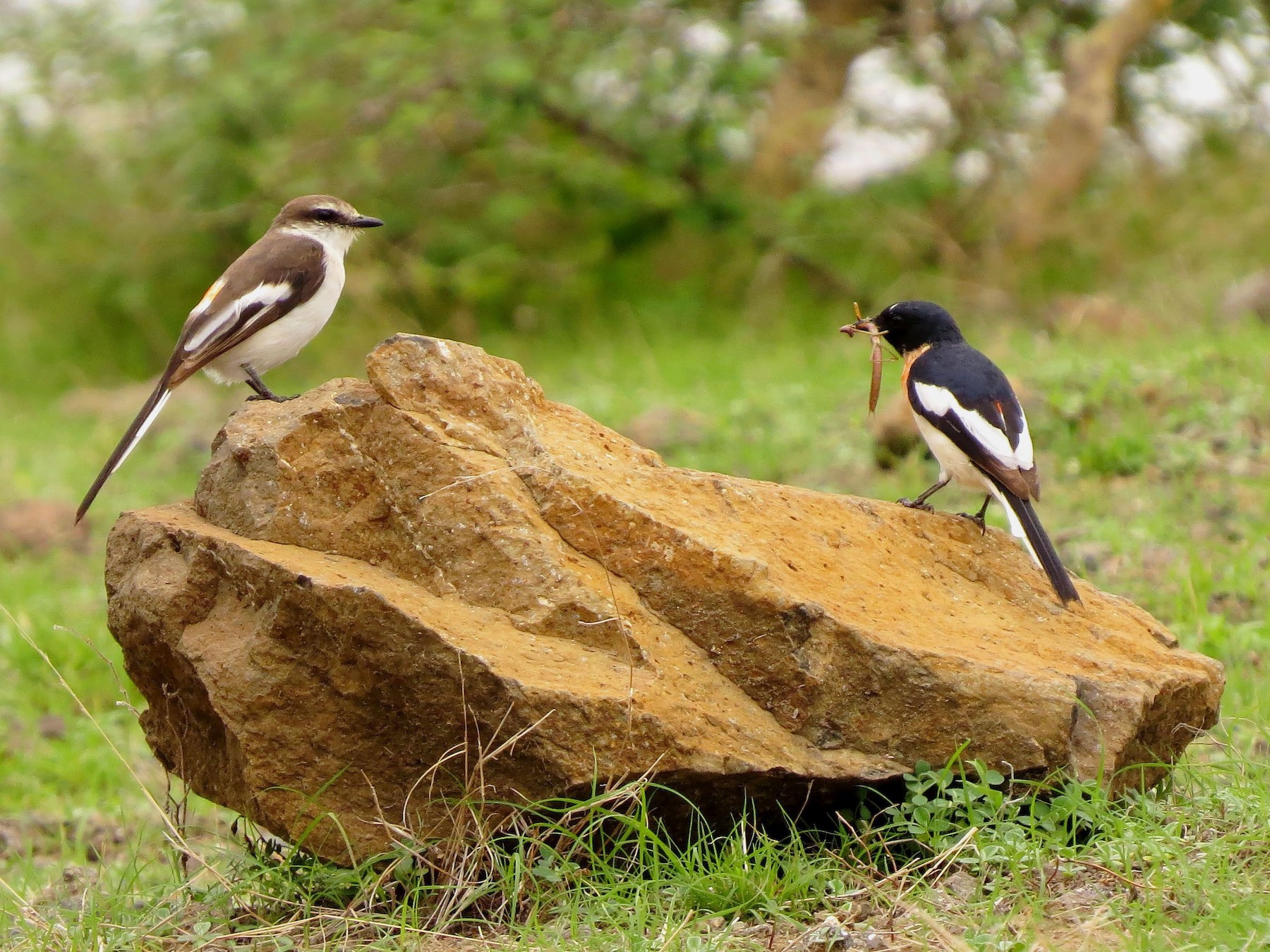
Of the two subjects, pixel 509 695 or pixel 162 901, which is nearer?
pixel 509 695

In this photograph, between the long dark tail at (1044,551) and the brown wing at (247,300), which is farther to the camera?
the brown wing at (247,300)

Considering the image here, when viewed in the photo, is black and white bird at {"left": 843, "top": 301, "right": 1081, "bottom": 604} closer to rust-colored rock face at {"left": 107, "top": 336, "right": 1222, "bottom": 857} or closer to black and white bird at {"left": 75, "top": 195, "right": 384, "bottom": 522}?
rust-colored rock face at {"left": 107, "top": 336, "right": 1222, "bottom": 857}

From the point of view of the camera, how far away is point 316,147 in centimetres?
1300

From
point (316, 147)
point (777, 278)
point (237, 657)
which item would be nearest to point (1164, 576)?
point (237, 657)

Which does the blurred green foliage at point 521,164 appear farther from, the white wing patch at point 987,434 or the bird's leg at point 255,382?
the white wing patch at point 987,434

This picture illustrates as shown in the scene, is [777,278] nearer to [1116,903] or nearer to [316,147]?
[316,147]

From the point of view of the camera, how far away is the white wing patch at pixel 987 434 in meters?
4.66

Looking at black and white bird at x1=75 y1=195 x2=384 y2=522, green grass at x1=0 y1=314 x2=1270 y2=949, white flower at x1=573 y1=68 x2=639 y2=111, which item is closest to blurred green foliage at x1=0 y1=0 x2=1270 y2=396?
white flower at x1=573 y1=68 x2=639 y2=111

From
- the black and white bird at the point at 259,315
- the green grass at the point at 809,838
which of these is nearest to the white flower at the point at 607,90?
the green grass at the point at 809,838

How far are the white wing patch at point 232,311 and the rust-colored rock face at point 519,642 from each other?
3.72ft

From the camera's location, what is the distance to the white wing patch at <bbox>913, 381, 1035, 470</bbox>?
466cm

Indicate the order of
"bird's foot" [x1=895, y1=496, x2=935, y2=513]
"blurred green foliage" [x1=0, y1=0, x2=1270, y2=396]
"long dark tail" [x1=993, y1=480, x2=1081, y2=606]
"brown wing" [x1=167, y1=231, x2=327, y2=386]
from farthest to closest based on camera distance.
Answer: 1. "blurred green foliage" [x1=0, y1=0, x2=1270, y2=396]
2. "brown wing" [x1=167, y1=231, x2=327, y2=386]
3. "bird's foot" [x1=895, y1=496, x2=935, y2=513]
4. "long dark tail" [x1=993, y1=480, x2=1081, y2=606]

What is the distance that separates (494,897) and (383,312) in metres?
10.6

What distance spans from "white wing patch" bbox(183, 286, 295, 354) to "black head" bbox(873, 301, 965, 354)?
86.0 inches
